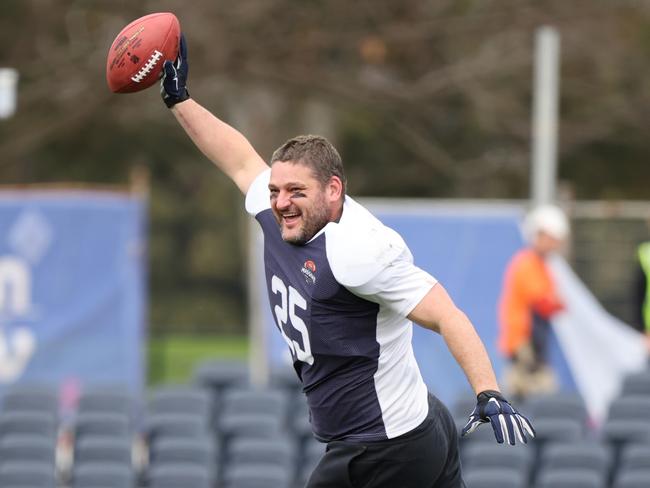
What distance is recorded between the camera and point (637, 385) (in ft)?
32.1

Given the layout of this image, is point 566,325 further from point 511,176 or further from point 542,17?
point 511,176

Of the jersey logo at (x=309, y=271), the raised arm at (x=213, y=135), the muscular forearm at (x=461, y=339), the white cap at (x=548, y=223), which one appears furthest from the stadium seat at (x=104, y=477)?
the muscular forearm at (x=461, y=339)

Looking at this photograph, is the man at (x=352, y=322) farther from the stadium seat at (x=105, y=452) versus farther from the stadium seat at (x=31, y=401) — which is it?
the stadium seat at (x=31, y=401)

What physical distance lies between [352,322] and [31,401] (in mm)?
5462

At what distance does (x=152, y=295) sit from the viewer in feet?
77.9

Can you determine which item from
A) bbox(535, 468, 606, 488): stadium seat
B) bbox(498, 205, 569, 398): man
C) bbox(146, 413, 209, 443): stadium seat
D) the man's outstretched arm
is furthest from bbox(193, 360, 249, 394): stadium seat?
the man's outstretched arm

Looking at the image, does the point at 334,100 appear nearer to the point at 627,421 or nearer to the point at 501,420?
the point at 627,421

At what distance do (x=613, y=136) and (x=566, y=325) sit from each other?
1244cm

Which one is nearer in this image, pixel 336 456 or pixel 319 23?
pixel 336 456

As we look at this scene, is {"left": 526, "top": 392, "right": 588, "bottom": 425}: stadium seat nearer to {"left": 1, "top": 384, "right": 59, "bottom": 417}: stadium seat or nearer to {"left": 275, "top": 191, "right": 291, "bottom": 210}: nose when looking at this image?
{"left": 1, "top": 384, "right": 59, "bottom": 417}: stadium seat

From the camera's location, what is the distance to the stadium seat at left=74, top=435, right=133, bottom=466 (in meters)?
8.62

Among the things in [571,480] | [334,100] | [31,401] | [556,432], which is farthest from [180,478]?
[334,100]

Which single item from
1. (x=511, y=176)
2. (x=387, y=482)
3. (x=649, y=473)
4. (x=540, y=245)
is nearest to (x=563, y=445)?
(x=649, y=473)

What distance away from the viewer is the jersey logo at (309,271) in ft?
14.7
